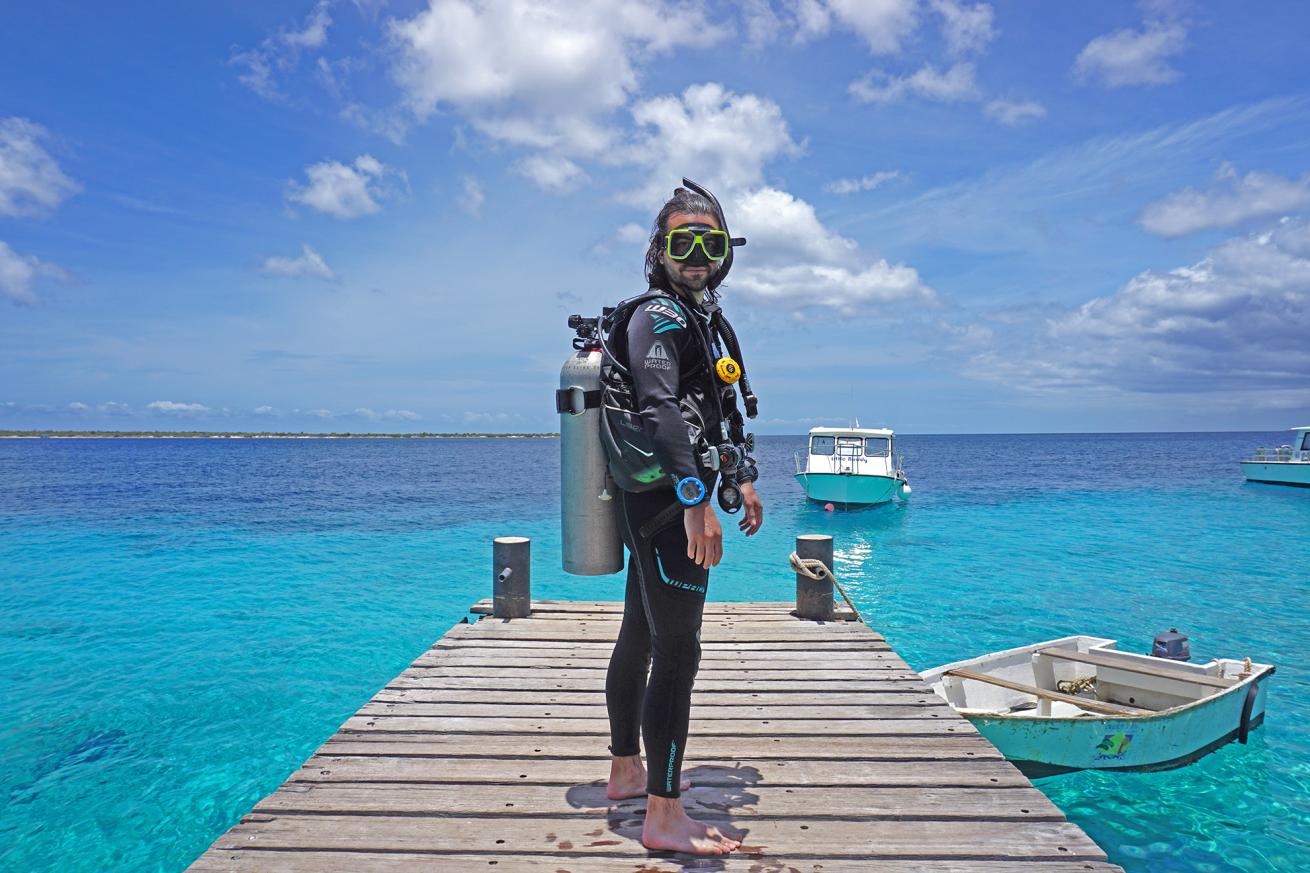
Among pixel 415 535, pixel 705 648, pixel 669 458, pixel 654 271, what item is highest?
pixel 654 271

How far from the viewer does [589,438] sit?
11.4ft

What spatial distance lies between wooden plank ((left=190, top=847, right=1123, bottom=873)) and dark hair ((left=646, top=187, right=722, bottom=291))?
7.66 feet

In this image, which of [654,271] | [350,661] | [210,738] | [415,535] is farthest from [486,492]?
[654,271]

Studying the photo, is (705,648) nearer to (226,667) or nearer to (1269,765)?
(1269,765)

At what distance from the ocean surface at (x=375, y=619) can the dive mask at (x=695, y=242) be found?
21.1 feet

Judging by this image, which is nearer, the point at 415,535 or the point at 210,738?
the point at 210,738

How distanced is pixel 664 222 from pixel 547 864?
264cm

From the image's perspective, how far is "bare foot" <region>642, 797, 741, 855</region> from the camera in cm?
304

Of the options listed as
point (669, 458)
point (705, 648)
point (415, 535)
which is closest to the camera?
point (669, 458)

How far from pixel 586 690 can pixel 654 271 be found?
3183mm

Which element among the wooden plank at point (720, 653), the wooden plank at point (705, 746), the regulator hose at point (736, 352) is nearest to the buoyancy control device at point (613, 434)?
the regulator hose at point (736, 352)

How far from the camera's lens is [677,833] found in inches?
121

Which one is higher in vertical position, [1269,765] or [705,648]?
[705,648]

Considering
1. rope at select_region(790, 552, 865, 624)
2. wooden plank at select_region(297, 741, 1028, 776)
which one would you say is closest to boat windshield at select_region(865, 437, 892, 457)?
rope at select_region(790, 552, 865, 624)
